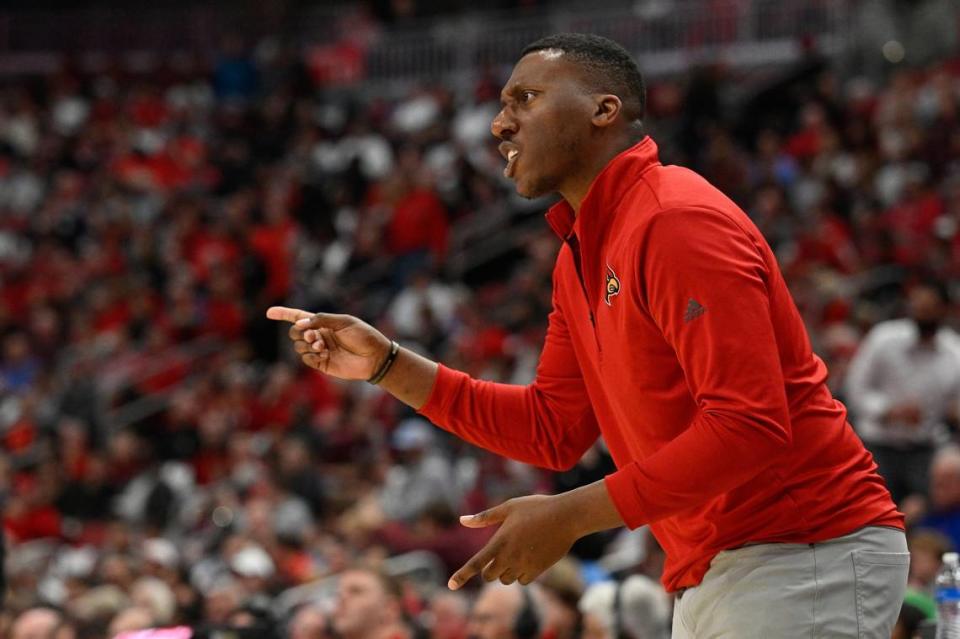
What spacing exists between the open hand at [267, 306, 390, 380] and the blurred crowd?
217 centimetres

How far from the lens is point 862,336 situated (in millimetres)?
Answer: 9523

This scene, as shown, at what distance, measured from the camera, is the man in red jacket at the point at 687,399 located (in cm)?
258

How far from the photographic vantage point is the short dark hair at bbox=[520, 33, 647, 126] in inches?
117

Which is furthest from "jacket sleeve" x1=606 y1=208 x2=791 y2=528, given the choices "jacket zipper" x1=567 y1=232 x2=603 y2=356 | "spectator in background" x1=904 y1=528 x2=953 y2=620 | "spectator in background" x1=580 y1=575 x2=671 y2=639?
A: "spectator in background" x1=904 y1=528 x2=953 y2=620

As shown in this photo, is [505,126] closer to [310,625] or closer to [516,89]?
[516,89]

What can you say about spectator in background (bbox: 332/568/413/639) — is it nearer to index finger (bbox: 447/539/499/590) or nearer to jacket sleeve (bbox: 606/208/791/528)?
index finger (bbox: 447/539/499/590)

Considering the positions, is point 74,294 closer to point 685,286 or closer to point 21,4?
point 21,4

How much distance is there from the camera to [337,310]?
1327 cm

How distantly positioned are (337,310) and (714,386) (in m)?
10.8

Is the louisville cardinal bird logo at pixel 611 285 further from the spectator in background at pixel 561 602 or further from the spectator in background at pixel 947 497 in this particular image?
the spectator in background at pixel 947 497

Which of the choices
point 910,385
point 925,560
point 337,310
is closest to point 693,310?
point 925,560

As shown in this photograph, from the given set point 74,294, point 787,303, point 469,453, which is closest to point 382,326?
point 469,453

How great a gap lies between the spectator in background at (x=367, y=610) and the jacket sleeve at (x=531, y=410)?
2693 mm

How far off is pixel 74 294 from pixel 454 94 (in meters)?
5.12
